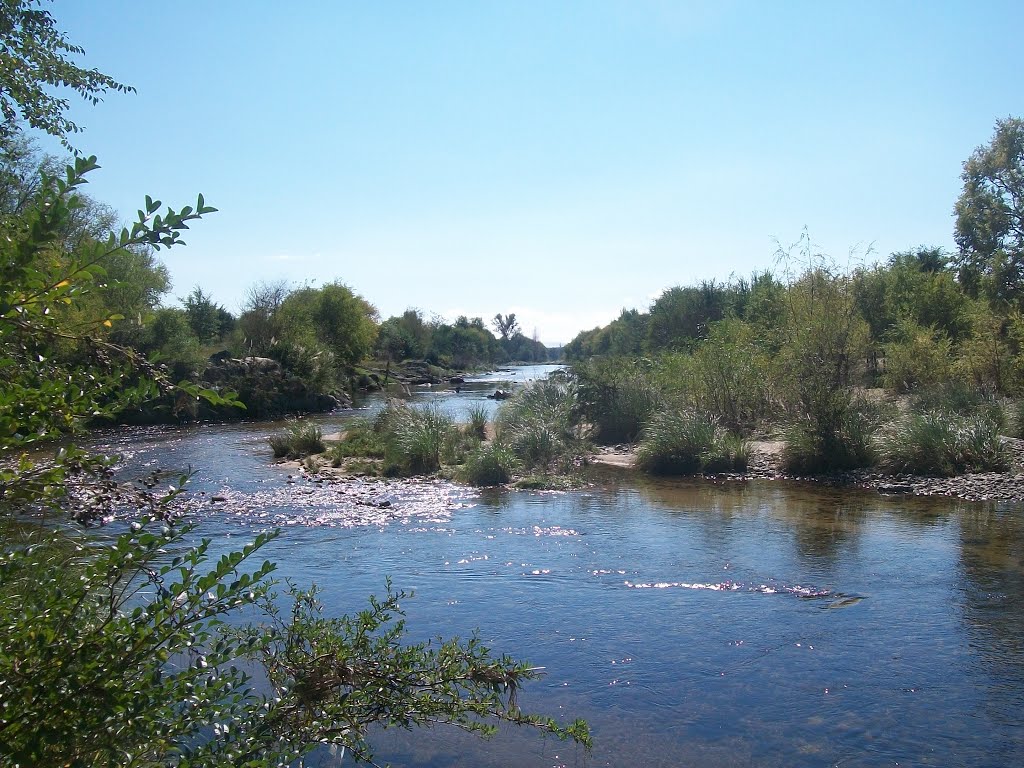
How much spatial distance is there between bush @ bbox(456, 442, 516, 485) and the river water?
49.1 inches

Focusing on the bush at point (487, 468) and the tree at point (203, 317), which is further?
the tree at point (203, 317)

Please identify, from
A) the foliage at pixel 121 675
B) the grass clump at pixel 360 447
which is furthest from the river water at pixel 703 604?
the grass clump at pixel 360 447

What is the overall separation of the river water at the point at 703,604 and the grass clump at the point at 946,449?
219 centimetres

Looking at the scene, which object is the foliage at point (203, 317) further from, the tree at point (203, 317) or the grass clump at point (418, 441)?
the grass clump at point (418, 441)

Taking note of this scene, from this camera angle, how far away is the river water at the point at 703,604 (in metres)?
6.46

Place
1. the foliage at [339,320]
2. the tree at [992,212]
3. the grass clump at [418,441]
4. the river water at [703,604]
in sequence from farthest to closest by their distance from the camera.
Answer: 1. the foliage at [339,320]
2. the tree at [992,212]
3. the grass clump at [418,441]
4. the river water at [703,604]

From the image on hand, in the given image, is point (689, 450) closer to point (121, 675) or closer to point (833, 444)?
point (833, 444)

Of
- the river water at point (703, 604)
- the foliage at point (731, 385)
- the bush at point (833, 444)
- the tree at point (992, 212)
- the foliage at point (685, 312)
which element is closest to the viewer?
the river water at point (703, 604)

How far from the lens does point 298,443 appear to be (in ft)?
75.1

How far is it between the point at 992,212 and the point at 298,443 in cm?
2744

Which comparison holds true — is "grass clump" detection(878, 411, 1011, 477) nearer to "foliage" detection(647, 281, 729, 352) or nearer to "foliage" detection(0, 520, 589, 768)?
"foliage" detection(0, 520, 589, 768)

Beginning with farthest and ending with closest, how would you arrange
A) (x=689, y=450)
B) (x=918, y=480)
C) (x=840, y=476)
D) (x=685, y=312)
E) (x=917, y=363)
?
(x=685, y=312)
(x=917, y=363)
(x=689, y=450)
(x=840, y=476)
(x=918, y=480)

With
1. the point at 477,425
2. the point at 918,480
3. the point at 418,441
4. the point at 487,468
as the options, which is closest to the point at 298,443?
the point at 418,441

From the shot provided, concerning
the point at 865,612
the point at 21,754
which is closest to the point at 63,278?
the point at 21,754
